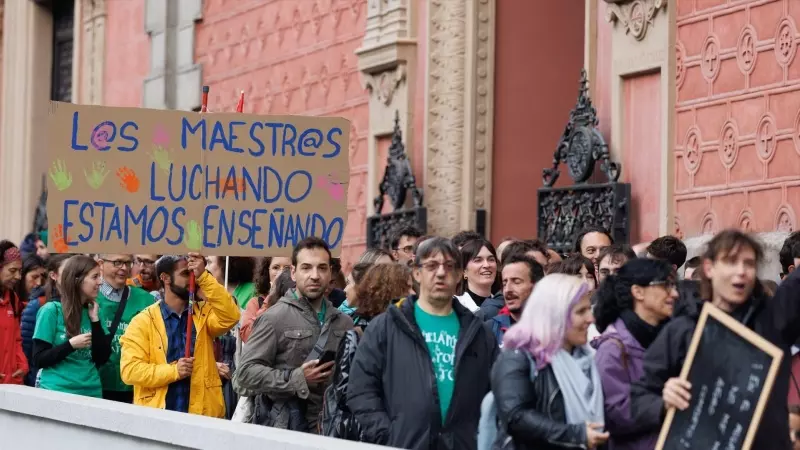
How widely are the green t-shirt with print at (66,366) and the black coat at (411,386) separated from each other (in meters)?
4.05

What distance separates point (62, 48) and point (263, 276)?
772 inches

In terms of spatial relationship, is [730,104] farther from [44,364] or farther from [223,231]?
[44,364]

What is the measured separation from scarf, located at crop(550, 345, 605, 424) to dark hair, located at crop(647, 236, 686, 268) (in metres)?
3.64

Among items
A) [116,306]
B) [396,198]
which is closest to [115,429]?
[116,306]

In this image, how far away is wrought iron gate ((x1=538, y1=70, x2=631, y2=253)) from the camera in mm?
14469

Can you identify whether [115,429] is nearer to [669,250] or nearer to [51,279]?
[669,250]

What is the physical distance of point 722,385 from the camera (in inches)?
253

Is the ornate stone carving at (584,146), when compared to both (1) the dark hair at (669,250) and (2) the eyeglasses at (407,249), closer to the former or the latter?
(2) the eyeglasses at (407,249)

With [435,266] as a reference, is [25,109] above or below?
above

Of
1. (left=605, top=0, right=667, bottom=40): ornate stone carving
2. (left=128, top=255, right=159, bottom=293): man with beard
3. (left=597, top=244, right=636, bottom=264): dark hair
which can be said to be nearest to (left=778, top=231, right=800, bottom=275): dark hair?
(left=597, top=244, right=636, bottom=264): dark hair

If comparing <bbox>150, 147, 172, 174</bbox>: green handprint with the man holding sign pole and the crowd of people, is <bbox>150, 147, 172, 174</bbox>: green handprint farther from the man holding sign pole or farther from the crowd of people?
the man holding sign pole

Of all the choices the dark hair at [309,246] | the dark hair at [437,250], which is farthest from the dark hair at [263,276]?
the dark hair at [437,250]

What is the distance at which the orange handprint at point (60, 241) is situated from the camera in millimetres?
11281

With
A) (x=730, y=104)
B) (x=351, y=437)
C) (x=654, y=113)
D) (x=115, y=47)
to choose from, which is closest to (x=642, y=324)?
(x=351, y=437)
